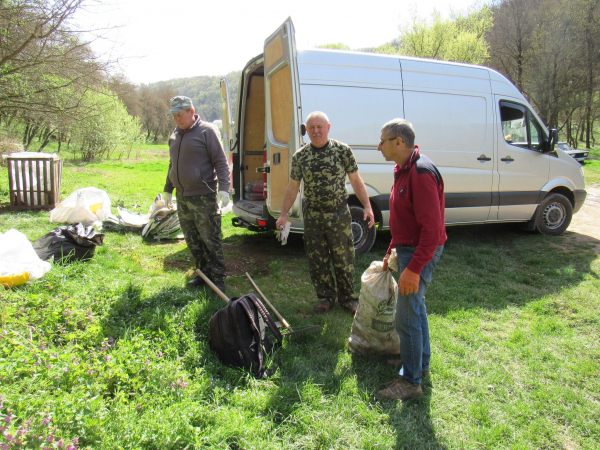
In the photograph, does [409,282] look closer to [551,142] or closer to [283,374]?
[283,374]

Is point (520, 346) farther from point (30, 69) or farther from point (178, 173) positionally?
point (30, 69)

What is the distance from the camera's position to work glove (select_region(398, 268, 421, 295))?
238cm

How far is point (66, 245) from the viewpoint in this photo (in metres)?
4.61

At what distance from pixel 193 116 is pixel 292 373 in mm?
2705

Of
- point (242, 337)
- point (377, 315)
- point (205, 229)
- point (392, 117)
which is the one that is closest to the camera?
point (242, 337)

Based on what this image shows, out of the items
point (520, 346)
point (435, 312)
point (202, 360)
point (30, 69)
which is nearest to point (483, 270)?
point (435, 312)

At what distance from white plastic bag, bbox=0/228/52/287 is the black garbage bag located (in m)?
0.51

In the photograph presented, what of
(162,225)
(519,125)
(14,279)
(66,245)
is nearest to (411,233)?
(14,279)

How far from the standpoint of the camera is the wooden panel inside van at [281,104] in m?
4.55

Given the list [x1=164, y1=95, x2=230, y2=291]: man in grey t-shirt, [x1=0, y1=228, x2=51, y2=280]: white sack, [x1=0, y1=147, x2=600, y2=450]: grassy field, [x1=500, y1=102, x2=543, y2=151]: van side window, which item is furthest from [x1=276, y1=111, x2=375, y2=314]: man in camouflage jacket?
[x1=500, y1=102, x2=543, y2=151]: van side window

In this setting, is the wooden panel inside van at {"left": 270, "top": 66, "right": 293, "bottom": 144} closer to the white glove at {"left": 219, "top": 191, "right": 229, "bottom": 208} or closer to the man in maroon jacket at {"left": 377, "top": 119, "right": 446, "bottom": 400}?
the white glove at {"left": 219, "top": 191, "right": 229, "bottom": 208}

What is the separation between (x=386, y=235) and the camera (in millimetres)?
6918

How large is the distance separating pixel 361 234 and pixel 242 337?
3.11m

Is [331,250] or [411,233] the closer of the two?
[411,233]
